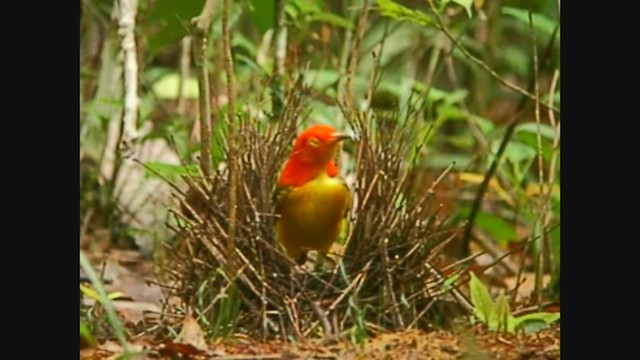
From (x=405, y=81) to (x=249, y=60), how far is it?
111cm

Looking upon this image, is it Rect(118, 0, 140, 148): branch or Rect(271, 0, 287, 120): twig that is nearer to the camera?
Rect(118, 0, 140, 148): branch

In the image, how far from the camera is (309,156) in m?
2.47

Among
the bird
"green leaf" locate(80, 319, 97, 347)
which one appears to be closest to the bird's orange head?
the bird

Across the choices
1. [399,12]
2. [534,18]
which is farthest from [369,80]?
[399,12]

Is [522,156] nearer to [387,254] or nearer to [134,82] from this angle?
[387,254]

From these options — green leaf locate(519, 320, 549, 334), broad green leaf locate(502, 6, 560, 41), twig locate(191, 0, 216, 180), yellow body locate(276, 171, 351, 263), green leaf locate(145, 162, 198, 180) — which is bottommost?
green leaf locate(519, 320, 549, 334)

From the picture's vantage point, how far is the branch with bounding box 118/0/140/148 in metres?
2.06

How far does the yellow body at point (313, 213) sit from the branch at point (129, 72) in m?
0.39

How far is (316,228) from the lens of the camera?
2451mm

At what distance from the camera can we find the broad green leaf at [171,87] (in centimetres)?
432

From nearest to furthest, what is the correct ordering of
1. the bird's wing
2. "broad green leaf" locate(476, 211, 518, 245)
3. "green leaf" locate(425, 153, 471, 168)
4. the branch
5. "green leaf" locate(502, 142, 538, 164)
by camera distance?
the branch
the bird's wing
"green leaf" locate(502, 142, 538, 164)
"broad green leaf" locate(476, 211, 518, 245)
"green leaf" locate(425, 153, 471, 168)

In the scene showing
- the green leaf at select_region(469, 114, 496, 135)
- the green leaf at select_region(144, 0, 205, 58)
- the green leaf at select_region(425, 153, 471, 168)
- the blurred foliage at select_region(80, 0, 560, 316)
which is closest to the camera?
the green leaf at select_region(144, 0, 205, 58)

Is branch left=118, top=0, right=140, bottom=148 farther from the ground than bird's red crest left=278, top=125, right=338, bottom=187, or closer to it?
farther from the ground

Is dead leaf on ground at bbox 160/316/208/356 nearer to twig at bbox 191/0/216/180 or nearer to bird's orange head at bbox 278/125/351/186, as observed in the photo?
twig at bbox 191/0/216/180
